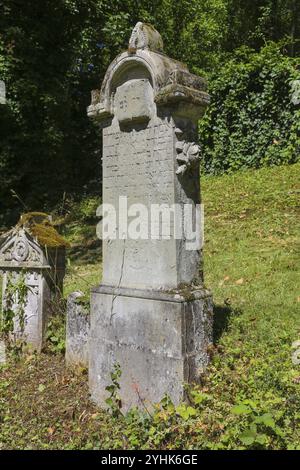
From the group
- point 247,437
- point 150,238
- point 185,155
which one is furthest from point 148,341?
point 185,155

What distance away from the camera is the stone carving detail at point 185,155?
3.73 meters

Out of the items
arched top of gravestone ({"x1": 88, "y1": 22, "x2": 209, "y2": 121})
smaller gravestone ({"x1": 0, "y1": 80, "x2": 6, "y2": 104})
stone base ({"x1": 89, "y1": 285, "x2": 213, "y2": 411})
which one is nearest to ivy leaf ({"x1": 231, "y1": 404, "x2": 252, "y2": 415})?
stone base ({"x1": 89, "y1": 285, "x2": 213, "y2": 411})

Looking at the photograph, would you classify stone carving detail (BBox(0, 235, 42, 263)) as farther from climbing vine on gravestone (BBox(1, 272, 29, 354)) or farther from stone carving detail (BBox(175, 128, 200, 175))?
stone carving detail (BBox(175, 128, 200, 175))

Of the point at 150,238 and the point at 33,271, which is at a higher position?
the point at 150,238

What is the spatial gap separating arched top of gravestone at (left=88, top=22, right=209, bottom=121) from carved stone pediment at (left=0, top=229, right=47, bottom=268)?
182cm

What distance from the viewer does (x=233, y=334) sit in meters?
4.25

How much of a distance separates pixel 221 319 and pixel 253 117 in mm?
9569

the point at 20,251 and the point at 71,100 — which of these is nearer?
the point at 20,251

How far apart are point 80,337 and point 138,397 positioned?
108cm

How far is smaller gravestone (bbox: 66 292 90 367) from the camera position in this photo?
4.65 m

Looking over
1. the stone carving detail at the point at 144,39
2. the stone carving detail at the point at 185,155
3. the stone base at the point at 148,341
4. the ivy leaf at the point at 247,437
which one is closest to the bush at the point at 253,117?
the stone carving detail at the point at 144,39

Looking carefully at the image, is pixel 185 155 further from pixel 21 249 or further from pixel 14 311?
pixel 14 311

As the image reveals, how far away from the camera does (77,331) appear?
186 inches
